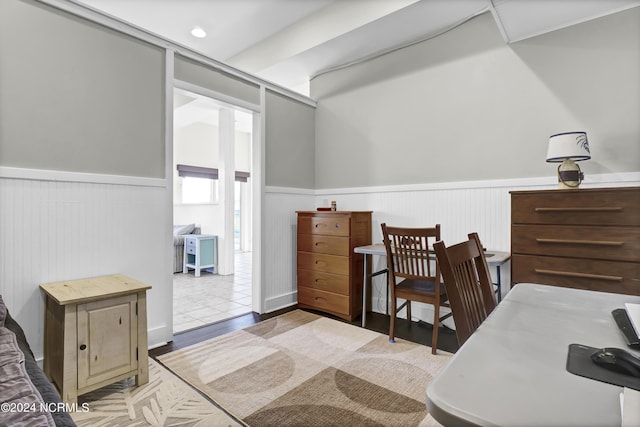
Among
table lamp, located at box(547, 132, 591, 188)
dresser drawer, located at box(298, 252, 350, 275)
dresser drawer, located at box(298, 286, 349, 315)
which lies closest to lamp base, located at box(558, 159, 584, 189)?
table lamp, located at box(547, 132, 591, 188)

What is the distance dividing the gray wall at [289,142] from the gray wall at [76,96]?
113 centimetres

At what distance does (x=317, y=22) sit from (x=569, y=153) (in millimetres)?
2504

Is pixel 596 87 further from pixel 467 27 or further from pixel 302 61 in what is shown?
pixel 302 61

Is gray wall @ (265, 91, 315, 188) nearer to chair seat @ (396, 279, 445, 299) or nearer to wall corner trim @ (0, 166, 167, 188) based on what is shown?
wall corner trim @ (0, 166, 167, 188)

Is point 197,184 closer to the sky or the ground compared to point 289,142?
closer to the ground

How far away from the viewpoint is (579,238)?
6.35ft

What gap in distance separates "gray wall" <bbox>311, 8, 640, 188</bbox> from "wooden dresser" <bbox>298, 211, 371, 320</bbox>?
1.97ft

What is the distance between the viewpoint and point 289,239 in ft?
11.9

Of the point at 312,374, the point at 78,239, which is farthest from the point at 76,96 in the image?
the point at 312,374

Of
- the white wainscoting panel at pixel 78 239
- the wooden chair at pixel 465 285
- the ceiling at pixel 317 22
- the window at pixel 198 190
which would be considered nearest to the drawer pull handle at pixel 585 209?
the wooden chair at pixel 465 285

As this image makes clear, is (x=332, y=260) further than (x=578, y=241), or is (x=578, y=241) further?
(x=332, y=260)

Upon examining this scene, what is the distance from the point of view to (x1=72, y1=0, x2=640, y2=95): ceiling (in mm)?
2281

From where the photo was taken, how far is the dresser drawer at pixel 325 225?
121 inches

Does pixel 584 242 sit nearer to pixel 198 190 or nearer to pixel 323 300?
pixel 323 300
